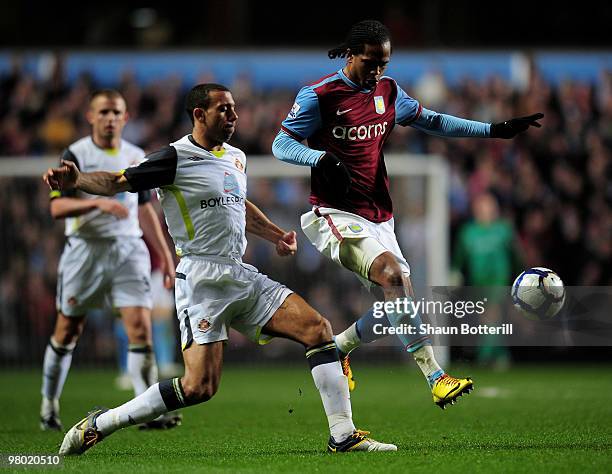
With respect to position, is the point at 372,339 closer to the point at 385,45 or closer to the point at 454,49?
the point at 385,45

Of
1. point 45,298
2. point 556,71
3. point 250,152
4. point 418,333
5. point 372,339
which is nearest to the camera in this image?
point 418,333

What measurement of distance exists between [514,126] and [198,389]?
9.07 feet

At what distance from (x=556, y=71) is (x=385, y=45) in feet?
35.7

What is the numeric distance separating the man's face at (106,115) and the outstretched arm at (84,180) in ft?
8.47

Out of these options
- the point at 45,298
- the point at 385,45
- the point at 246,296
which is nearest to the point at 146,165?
the point at 246,296

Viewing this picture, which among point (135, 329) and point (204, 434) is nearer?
point (204, 434)

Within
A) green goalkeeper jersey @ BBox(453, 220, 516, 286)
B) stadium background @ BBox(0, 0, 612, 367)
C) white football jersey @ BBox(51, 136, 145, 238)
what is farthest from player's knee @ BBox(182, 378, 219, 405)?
green goalkeeper jersey @ BBox(453, 220, 516, 286)

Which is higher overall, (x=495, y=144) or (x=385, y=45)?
(x=385, y=45)

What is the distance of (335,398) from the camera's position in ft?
21.9

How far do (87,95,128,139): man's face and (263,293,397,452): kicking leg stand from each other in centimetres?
291

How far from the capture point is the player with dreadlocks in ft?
23.7

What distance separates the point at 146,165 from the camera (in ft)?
21.6

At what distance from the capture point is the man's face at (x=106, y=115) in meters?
8.95

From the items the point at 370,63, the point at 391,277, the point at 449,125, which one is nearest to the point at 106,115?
the point at 370,63
